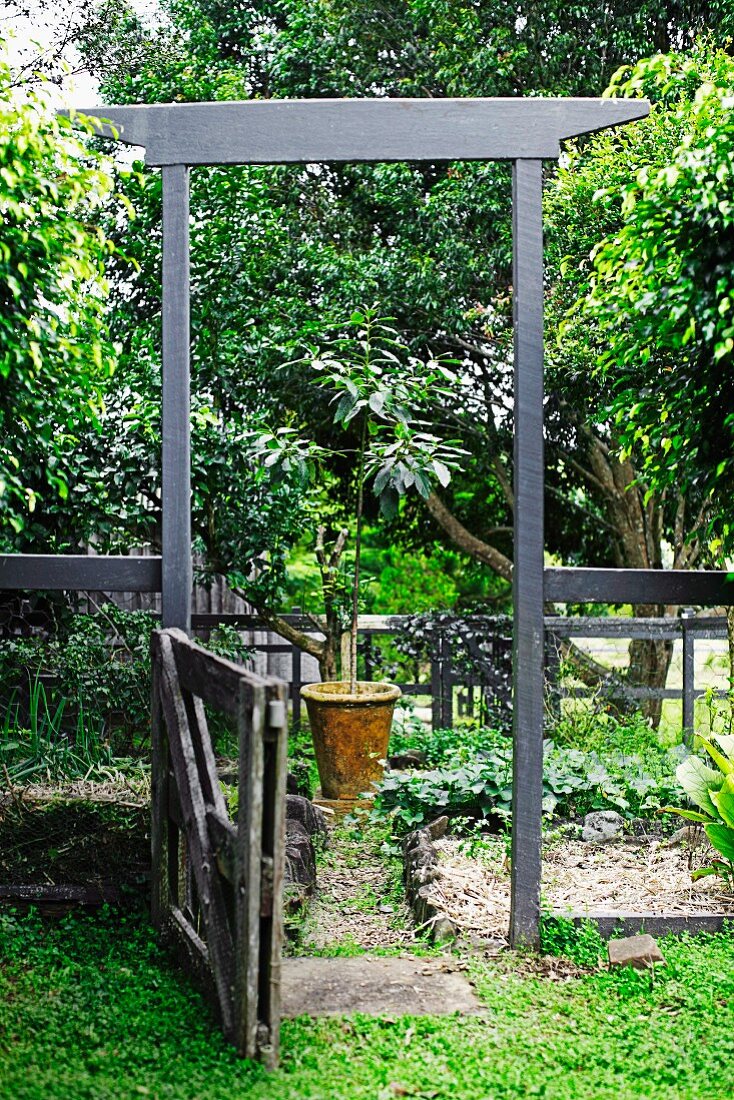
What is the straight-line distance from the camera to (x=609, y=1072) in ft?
7.72

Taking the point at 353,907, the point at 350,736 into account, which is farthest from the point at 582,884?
the point at 350,736

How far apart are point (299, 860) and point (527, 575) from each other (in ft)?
4.72

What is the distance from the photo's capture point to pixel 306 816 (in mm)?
4273

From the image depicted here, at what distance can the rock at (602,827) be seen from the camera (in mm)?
3918

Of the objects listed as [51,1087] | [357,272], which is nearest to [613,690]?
[357,272]

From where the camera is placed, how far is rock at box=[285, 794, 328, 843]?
421 cm

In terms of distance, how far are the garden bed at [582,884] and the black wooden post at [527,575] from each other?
0.24 metres

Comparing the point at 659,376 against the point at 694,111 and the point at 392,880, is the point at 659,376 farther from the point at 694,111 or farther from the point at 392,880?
the point at 392,880

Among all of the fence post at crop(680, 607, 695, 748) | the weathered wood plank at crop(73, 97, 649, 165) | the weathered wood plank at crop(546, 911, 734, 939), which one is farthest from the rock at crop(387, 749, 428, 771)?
the weathered wood plank at crop(73, 97, 649, 165)

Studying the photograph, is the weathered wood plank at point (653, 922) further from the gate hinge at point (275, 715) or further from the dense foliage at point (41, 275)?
the dense foliage at point (41, 275)

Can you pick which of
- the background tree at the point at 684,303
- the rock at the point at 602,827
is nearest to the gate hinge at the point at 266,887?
the background tree at the point at 684,303

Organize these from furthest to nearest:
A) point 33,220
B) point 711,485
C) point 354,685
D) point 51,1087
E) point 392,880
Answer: point 354,685, point 392,880, point 711,485, point 33,220, point 51,1087

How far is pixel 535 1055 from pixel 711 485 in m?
1.68

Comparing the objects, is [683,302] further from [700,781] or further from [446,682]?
[446,682]
